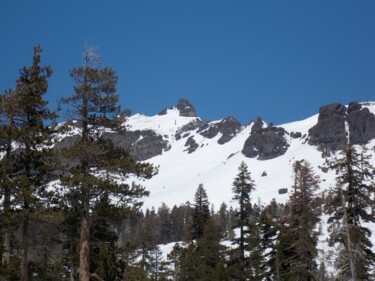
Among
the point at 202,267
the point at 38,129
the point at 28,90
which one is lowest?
the point at 202,267

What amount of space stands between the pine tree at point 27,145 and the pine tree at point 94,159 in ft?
3.39

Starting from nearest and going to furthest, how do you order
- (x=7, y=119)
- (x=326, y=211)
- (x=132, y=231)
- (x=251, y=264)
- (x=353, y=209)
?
(x=7, y=119) → (x=353, y=209) → (x=326, y=211) → (x=251, y=264) → (x=132, y=231)

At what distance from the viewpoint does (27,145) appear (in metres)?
17.7

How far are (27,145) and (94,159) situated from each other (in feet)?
8.67

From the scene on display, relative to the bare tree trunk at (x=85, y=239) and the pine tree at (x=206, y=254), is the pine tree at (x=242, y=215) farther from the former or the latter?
the bare tree trunk at (x=85, y=239)

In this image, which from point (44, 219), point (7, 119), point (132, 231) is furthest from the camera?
point (132, 231)

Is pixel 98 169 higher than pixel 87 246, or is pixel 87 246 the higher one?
pixel 98 169

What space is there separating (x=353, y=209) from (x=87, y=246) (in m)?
14.3

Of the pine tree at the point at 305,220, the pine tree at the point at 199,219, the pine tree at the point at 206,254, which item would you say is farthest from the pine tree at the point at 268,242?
the pine tree at the point at 199,219

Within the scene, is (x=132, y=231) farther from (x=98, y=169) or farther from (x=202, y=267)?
(x=98, y=169)

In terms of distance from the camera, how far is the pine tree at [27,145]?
17031mm

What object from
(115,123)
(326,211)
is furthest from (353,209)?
(115,123)

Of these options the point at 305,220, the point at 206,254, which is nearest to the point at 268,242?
the point at 206,254

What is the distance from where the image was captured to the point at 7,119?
18.1 metres
